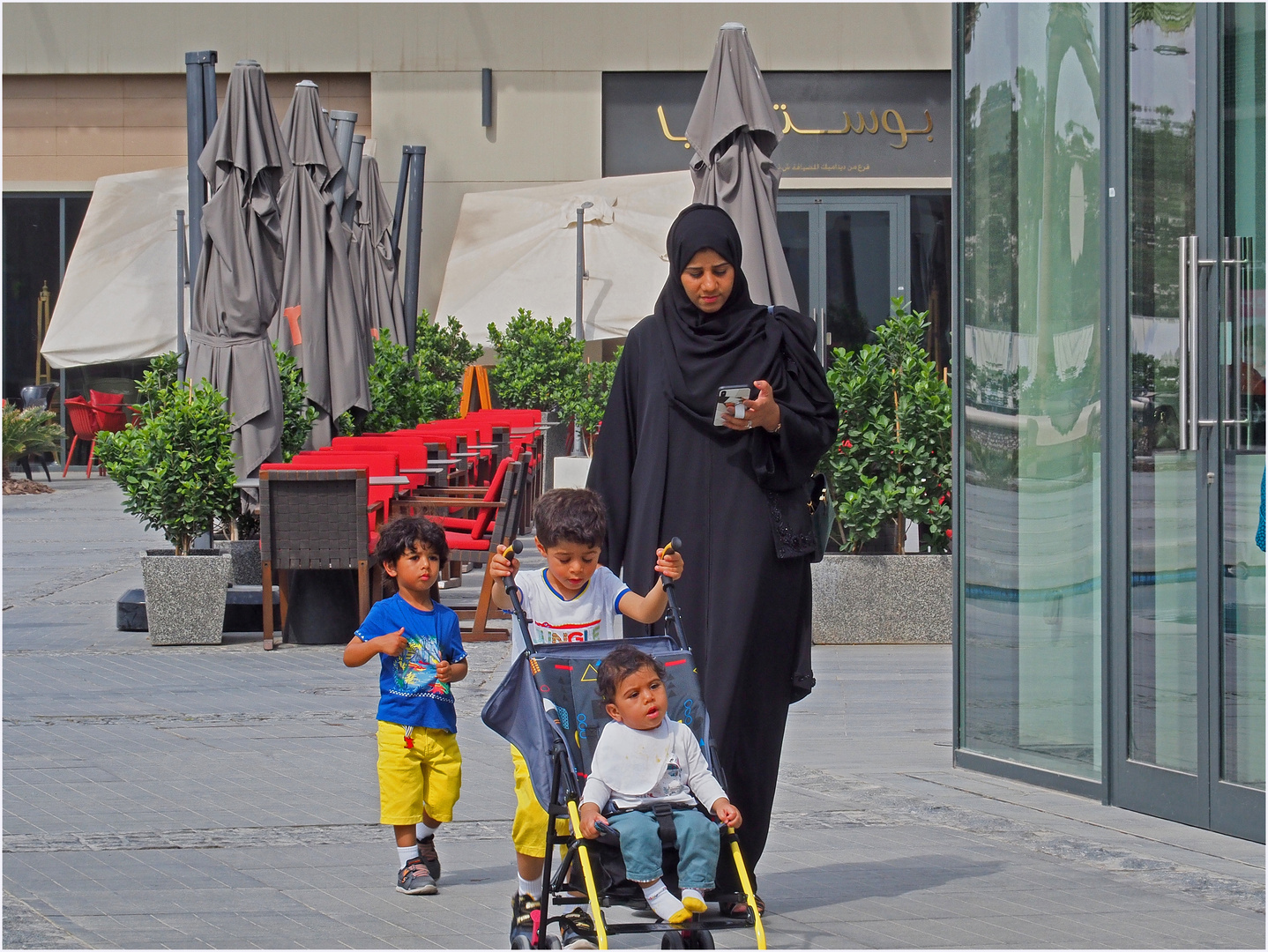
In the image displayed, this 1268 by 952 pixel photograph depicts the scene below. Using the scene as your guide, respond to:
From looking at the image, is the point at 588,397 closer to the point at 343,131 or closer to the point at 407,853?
the point at 343,131

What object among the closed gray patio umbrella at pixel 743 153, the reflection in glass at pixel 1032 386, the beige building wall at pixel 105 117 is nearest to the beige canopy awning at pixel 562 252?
the beige building wall at pixel 105 117

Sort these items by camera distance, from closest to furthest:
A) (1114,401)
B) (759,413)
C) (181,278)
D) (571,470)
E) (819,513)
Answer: (759,413), (819,513), (1114,401), (571,470), (181,278)

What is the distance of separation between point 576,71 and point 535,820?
81.5 ft

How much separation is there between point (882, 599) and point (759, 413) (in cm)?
591

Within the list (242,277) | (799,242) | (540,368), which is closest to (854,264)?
(799,242)

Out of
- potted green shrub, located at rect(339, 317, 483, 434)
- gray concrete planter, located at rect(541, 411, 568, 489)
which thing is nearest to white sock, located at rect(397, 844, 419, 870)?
potted green shrub, located at rect(339, 317, 483, 434)

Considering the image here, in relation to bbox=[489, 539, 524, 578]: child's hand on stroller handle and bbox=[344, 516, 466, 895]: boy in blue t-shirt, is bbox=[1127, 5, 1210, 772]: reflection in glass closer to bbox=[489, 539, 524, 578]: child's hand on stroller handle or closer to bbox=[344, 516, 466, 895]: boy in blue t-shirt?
bbox=[344, 516, 466, 895]: boy in blue t-shirt

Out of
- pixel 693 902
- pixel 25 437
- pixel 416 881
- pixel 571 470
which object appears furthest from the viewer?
pixel 25 437

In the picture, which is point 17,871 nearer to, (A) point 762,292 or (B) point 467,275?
(A) point 762,292

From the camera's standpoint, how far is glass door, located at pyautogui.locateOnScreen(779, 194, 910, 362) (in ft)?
91.7

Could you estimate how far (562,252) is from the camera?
84.4 ft

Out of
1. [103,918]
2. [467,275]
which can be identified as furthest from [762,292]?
[467,275]

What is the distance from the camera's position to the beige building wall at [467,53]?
2789cm

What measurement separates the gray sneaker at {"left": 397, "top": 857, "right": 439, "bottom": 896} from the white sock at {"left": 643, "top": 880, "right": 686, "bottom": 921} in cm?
122
